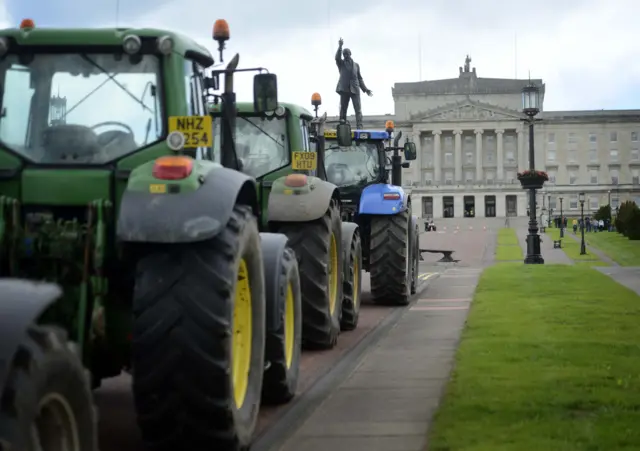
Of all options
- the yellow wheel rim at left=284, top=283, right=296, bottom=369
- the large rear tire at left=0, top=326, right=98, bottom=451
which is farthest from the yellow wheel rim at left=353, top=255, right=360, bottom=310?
the large rear tire at left=0, top=326, right=98, bottom=451

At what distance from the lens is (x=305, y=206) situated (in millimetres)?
10430

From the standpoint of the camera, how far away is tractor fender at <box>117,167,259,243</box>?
5191 mm

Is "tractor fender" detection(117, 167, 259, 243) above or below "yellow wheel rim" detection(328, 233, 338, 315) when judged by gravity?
above

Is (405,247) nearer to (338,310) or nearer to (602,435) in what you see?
(338,310)

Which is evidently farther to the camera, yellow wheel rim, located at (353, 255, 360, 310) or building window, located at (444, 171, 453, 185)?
building window, located at (444, 171, 453, 185)

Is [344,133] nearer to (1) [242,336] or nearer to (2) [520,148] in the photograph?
(1) [242,336]

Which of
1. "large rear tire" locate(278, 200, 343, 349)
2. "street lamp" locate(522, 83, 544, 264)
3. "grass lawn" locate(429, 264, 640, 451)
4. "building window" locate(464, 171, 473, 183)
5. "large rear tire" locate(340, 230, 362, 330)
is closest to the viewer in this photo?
"grass lawn" locate(429, 264, 640, 451)

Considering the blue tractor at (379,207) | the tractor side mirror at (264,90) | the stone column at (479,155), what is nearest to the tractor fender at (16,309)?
the tractor side mirror at (264,90)

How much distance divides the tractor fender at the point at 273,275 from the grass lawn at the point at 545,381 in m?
1.32

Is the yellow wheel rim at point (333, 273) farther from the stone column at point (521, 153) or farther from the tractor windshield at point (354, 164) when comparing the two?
the stone column at point (521, 153)

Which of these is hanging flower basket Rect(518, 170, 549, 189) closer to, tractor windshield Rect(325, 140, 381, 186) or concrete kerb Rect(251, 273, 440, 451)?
tractor windshield Rect(325, 140, 381, 186)

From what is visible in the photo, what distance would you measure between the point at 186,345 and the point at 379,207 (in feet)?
36.5

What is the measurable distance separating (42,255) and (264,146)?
631 centimetres

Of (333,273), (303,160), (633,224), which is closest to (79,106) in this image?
(303,160)
